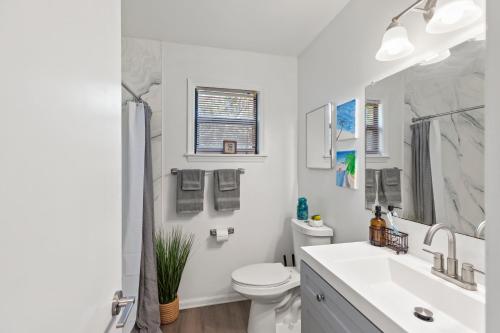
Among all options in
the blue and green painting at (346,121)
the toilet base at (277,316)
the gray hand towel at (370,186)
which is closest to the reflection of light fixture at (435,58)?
the blue and green painting at (346,121)

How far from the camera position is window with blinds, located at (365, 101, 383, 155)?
1.39 meters

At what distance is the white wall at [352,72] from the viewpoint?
115 centimetres

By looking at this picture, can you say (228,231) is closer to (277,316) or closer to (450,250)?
(277,316)

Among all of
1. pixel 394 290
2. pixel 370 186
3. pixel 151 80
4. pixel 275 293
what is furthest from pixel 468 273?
pixel 151 80

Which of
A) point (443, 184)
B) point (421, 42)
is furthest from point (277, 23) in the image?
point (443, 184)

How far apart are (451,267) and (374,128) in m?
0.80

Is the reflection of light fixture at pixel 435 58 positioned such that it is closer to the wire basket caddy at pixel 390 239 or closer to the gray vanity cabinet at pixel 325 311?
the wire basket caddy at pixel 390 239

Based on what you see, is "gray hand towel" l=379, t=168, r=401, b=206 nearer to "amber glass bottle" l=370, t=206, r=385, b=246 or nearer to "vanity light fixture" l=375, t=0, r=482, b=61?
"amber glass bottle" l=370, t=206, r=385, b=246

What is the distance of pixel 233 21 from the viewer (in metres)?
1.88

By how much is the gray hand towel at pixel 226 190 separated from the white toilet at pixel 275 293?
1.91ft

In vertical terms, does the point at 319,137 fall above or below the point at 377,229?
above

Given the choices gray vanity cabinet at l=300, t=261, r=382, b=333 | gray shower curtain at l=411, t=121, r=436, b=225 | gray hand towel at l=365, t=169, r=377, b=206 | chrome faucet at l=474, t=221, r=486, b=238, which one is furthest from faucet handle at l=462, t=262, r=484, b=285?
gray hand towel at l=365, t=169, r=377, b=206

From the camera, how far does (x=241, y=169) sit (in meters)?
2.30

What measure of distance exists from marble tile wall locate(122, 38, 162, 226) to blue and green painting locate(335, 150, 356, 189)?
4.96ft
